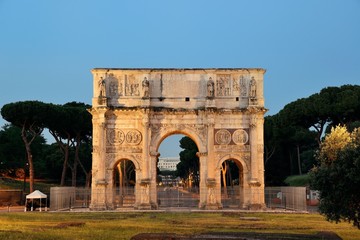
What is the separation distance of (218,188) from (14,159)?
1454 inches

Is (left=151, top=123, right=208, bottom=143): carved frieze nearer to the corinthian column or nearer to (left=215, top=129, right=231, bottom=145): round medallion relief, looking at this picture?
(left=215, top=129, right=231, bottom=145): round medallion relief

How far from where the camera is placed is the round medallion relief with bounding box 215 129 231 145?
3434 centimetres

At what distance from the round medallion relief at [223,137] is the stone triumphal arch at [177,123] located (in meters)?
0.02

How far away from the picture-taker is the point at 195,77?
3500cm

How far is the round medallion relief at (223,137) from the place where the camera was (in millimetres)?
34344

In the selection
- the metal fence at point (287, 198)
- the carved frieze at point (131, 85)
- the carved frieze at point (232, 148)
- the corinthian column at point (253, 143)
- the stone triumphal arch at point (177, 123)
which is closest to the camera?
the metal fence at point (287, 198)

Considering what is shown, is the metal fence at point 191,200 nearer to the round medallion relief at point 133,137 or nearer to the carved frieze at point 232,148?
the carved frieze at point 232,148

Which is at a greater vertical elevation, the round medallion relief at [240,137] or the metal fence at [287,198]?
the round medallion relief at [240,137]

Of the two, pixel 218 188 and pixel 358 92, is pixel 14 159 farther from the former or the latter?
pixel 358 92

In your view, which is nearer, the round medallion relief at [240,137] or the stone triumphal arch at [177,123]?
the stone triumphal arch at [177,123]

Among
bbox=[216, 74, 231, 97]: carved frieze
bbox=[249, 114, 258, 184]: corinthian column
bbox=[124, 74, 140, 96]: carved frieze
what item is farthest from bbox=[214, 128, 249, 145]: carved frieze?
bbox=[124, 74, 140, 96]: carved frieze

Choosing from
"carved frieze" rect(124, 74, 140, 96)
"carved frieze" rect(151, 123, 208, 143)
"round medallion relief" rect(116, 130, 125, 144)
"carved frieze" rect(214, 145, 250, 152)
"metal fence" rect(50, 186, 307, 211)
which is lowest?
"metal fence" rect(50, 186, 307, 211)

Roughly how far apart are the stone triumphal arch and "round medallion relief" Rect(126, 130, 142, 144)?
2.8 inches

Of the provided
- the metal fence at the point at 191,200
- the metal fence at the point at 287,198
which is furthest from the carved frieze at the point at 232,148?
the metal fence at the point at 287,198
